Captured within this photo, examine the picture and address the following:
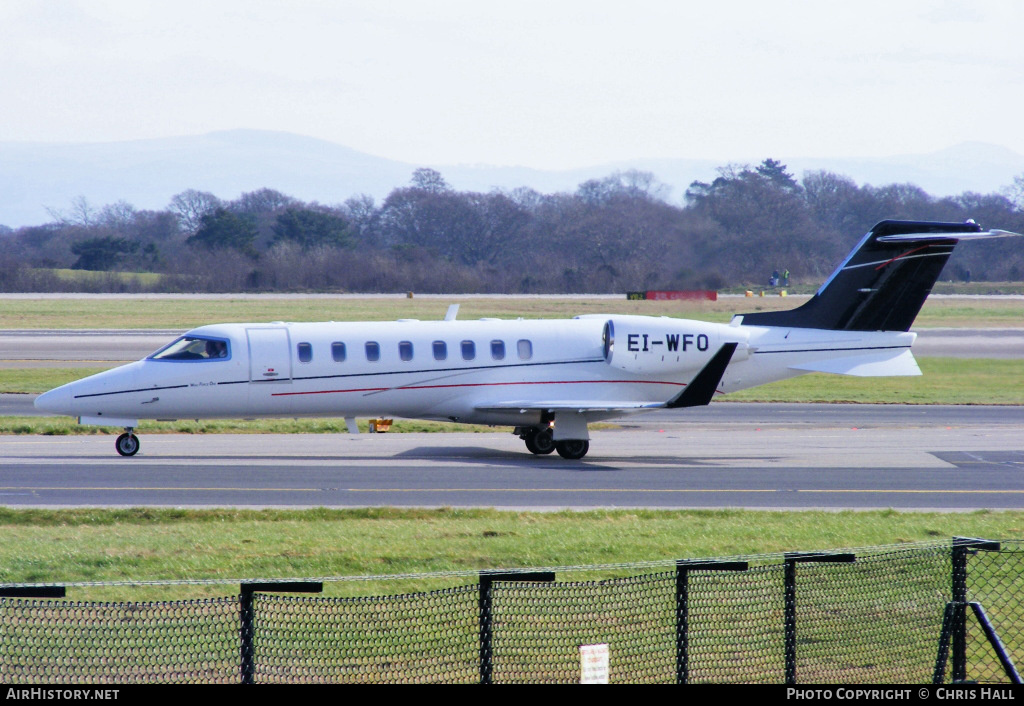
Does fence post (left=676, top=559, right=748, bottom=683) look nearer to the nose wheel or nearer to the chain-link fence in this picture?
the chain-link fence

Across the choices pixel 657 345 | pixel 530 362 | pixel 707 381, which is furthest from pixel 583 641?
pixel 657 345

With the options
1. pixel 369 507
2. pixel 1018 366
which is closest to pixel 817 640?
pixel 369 507

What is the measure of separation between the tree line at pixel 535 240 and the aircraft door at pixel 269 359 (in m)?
24.3

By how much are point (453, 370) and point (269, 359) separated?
377 cm

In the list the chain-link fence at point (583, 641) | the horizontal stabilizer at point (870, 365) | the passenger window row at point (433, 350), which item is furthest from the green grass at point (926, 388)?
the chain-link fence at point (583, 641)

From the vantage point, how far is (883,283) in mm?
25203

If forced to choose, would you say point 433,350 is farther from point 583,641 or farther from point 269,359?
point 583,641

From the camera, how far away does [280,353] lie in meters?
23.1

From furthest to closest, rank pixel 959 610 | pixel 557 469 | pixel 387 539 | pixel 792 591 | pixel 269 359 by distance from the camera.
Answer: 1. pixel 269 359
2. pixel 557 469
3. pixel 387 539
4. pixel 792 591
5. pixel 959 610

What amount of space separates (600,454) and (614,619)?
14990 mm

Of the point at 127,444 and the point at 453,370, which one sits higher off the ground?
the point at 453,370

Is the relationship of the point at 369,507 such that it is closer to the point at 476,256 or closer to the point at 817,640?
the point at 817,640

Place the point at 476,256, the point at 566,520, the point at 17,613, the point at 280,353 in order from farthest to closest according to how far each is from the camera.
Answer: the point at 476,256 → the point at 280,353 → the point at 566,520 → the point at 17,613

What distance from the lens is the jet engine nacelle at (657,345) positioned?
80.4 ft
